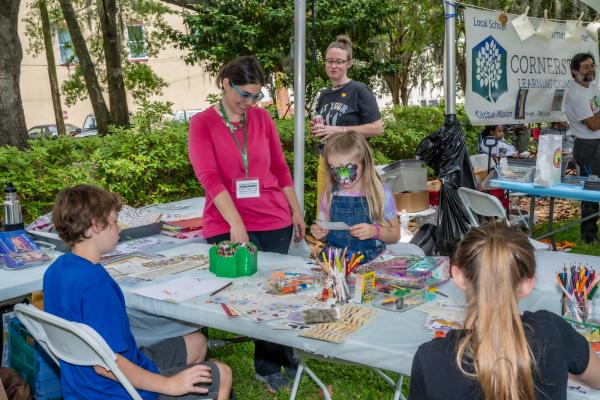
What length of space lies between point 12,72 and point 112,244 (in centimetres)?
442

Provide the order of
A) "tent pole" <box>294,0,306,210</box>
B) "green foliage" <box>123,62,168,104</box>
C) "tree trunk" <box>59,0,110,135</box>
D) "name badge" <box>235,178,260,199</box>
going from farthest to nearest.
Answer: "green foliage" <box>123,62,168,104</box> → "tree trunk" <box>59,0,110,135</box> → "tent pole" <box>294,0,306,210</box> → "name badge" <box>235,178,260,199</box>

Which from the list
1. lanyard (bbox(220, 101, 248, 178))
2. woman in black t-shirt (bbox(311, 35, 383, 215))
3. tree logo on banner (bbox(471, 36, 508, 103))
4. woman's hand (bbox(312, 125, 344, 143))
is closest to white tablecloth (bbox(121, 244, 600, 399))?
lanyard (bbox(220, 101, 248, 178))

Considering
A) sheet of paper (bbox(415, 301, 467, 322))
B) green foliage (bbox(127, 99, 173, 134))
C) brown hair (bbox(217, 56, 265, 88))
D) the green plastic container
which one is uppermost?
brown hair (bbox(217, 56, 265, 88))

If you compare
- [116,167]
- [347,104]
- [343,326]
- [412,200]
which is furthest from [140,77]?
[343,326]

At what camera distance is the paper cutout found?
1.67m

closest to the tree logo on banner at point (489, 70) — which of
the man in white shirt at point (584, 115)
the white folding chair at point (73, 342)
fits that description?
the man in white shirt at point (584, 115)

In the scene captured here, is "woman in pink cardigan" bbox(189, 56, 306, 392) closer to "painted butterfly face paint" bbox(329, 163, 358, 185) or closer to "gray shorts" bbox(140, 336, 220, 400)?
"painted butterfly face paint" bbox(329, 163, 358, 185)

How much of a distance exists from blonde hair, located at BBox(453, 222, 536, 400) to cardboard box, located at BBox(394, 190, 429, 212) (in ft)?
13.8

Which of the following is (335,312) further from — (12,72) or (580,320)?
(12,72)

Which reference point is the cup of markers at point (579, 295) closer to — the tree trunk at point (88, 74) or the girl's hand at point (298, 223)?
the girl's hand at point (298, 223)

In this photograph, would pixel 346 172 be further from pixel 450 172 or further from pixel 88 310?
pixel 450 172

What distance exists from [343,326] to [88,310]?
75cm

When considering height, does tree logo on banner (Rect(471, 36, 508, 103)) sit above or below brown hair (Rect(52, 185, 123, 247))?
above

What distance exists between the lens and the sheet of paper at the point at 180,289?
2.06 meters
